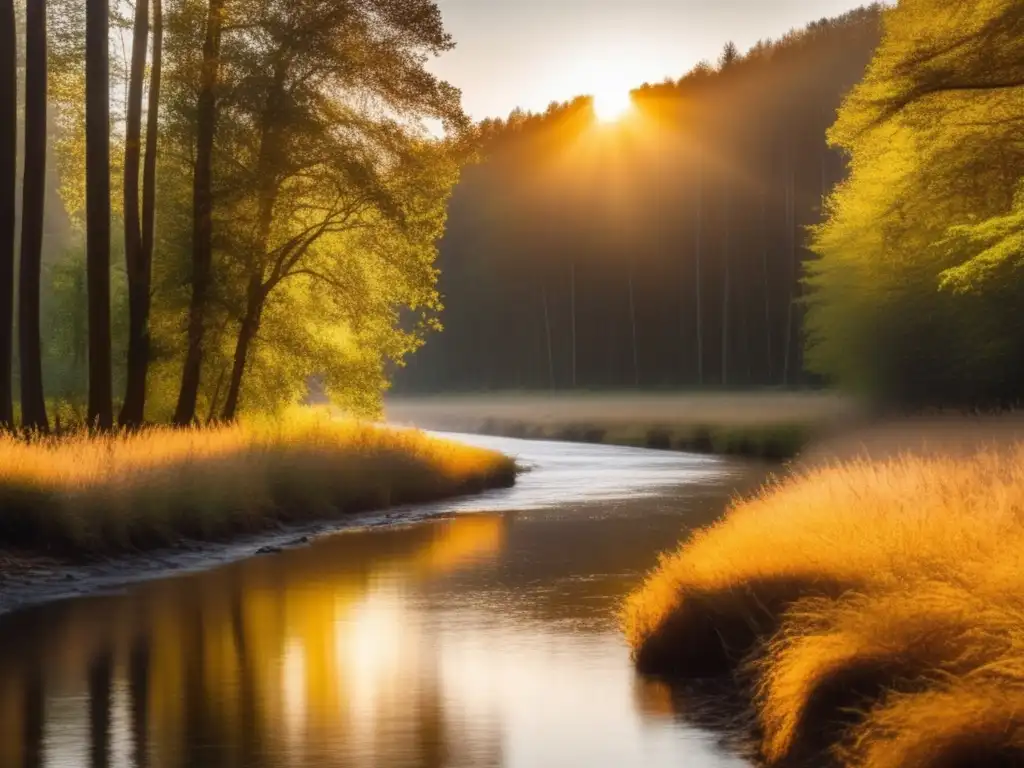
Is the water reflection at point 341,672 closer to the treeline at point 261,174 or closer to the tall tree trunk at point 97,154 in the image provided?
the tall tree trunk at point 97,154

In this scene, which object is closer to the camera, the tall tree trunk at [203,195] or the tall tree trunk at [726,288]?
the tall tree trunk at [203,195]

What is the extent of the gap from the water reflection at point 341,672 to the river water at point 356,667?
32 mm

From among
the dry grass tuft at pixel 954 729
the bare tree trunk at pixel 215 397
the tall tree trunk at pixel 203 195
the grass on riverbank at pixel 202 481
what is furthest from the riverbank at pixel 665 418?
the dry grass tuft at pixel 954 729

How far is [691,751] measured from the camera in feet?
38.6

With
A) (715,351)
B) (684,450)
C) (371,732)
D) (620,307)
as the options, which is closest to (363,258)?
(371,732)

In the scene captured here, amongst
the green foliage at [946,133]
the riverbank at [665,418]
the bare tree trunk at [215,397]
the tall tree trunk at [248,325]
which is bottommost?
the riverbank at [665,418]

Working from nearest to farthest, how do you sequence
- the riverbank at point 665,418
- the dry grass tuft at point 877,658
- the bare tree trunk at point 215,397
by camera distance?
the dry grass tuft at point 877,658, the bare tree trunk at point 215,397, the riverbank at point 665,418

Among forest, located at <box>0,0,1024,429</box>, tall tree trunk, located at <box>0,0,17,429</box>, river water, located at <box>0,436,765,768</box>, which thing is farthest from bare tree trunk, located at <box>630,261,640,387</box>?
river water, located at <box>0,436,765,768</box>

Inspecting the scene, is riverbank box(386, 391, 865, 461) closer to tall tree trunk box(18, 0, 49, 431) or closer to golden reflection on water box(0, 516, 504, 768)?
tall tree trunk box(18, 0, 49, 431)

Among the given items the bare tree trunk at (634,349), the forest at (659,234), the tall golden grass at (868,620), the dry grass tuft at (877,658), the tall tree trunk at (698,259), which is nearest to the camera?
the tall golden grass at (868,620)

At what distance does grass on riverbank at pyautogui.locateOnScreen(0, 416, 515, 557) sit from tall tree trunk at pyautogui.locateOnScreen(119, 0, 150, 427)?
1.79 metres

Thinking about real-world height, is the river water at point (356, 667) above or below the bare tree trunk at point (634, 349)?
below

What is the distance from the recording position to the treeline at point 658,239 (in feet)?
382

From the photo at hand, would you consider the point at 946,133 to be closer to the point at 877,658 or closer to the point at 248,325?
the point at 877,658
